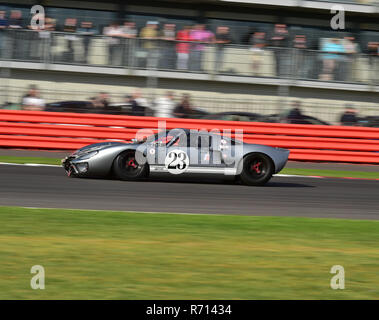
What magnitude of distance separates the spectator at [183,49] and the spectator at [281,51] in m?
2.52

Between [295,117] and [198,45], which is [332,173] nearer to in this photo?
[295,117]

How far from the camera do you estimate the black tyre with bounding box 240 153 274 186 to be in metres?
12.0

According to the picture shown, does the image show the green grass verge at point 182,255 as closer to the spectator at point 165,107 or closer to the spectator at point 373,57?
the spectator at point 165,107

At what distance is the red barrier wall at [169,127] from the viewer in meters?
16.8

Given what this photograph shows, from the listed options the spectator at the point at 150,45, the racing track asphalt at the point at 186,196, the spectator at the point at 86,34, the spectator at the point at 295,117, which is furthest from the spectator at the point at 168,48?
the racing track asphalt at the point at 186,196

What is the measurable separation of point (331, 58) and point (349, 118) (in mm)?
2269

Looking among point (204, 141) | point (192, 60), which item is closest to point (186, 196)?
point (204, 141)

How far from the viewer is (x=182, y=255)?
239 inches

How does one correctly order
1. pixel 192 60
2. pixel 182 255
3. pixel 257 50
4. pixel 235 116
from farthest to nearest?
pixel 192 60 → pixel 257 50 → pixel 235 116 → pixel 182 255

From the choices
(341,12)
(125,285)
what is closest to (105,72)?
(341,12)

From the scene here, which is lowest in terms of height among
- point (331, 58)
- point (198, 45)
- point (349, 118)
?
point (349, 118)

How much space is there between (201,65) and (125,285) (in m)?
15.4

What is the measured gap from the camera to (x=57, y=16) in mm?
21188

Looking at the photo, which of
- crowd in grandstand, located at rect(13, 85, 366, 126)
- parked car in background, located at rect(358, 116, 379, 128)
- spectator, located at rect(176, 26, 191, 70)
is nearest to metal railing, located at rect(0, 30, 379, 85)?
spectator, located at rect(176, 26, 191, 70)
